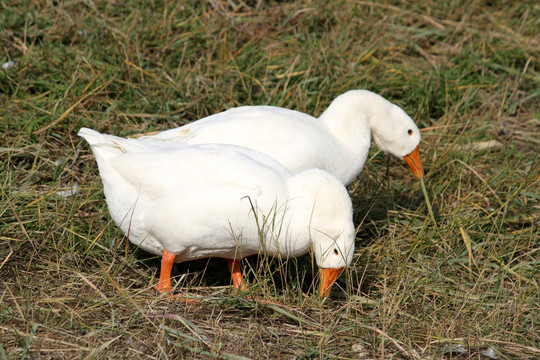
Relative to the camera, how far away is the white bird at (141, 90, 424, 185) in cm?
513

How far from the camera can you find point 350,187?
623 centimetres

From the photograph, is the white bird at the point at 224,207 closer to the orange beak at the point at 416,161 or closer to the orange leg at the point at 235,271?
the orange leg at the point at 235,271

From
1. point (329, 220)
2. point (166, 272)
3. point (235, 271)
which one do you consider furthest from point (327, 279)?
point (166, 272)

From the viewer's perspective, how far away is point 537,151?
6.29 m

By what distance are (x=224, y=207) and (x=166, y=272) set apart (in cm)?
71

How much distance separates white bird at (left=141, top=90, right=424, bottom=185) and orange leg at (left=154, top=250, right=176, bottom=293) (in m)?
0.97

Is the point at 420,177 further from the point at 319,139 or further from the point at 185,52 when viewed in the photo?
the point at 185,52

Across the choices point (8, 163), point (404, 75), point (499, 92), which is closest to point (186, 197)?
point (8, 163)

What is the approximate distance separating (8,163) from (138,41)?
1.95 metres

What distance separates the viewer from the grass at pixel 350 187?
4.04 meters

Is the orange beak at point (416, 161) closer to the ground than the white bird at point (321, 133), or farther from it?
closer to the ground

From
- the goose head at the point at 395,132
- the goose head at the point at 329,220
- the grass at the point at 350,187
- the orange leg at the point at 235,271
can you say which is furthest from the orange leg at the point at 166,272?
the goose head at the point at 395,132

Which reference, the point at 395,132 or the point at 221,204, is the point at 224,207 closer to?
the point at 221,204

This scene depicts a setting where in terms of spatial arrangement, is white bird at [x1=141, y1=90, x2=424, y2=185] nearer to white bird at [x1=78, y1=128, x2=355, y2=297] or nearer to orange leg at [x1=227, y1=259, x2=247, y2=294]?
white bird at [x1=78, y1=128, x2=355, y2=297]
